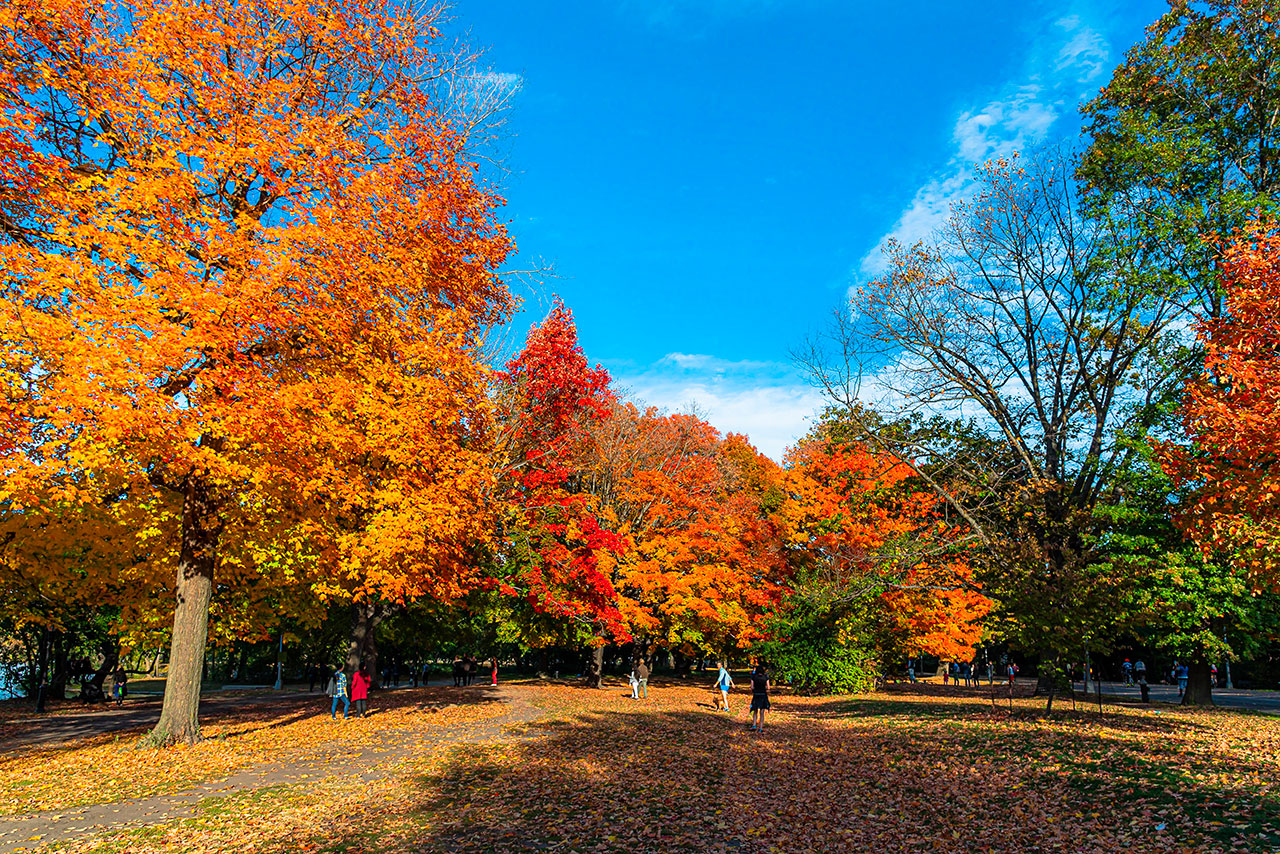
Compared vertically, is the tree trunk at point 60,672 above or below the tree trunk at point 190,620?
below

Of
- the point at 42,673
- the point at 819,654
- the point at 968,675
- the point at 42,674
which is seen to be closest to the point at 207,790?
the point at 42,674

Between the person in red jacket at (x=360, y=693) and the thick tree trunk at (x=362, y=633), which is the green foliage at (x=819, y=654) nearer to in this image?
the thick tree trunk at (x=362, y=633)

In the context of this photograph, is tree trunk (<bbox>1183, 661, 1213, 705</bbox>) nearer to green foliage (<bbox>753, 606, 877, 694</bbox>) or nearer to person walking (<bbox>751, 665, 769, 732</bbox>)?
green foliage (<bbox>753, 606, 877, 694</bbox>)

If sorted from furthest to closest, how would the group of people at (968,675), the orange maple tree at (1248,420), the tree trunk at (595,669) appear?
the group of people at (968,675) < the tree trunk at (595,669) < the orange maple tree at (1248,420)

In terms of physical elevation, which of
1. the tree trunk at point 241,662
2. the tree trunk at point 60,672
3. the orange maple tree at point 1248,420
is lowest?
the tree trunk at point 241,662

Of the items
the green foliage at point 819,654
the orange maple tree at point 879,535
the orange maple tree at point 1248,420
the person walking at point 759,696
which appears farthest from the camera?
the green foliage at point 819,654

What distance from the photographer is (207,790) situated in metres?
9.88

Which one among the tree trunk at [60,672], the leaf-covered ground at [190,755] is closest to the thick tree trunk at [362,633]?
the leaf-covered ground at [190,755]

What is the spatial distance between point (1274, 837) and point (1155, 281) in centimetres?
1550

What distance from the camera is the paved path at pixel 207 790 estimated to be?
7945 mm

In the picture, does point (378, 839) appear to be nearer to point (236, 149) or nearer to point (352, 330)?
Answer: point (352, 330)

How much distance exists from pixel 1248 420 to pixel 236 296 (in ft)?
50.9

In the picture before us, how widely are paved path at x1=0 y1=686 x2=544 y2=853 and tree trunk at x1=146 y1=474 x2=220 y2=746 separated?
2.38 metres

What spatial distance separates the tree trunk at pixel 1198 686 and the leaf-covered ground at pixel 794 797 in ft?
36.4
